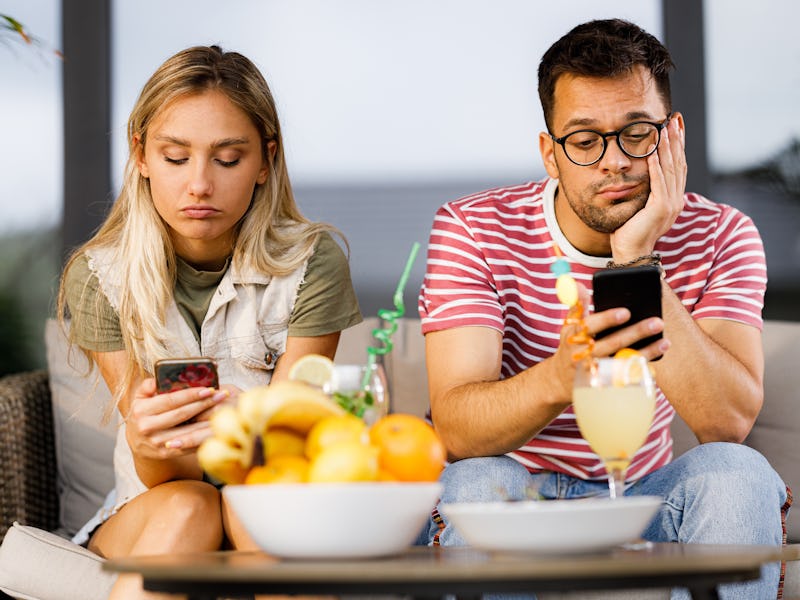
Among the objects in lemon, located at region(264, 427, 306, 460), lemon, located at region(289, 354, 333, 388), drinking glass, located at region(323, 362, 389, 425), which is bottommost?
lemon, located at region(264, 427, 306, 460)

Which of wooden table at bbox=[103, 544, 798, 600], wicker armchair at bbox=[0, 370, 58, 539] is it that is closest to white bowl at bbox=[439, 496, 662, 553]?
wooden table at bbox=[103, 544, 798, 600]

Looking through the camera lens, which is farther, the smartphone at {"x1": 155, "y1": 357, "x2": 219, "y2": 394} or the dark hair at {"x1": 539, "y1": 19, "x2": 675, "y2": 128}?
the dark hair at {"x1": 539, "y1": 19, "x2": 675, "y2": 128}

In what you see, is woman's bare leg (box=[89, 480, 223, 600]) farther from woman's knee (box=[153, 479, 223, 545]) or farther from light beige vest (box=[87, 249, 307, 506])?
light beige vest (box=[87, 249, 307, 506])

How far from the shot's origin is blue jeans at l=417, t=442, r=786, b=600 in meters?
1.68

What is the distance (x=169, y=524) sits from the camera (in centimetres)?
179

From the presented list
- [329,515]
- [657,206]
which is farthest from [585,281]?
[329,515]

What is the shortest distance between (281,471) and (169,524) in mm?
666

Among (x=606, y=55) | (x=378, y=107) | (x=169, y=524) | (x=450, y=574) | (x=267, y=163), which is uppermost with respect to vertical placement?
(x=378, y=107)

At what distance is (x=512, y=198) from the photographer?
2307 millimetres

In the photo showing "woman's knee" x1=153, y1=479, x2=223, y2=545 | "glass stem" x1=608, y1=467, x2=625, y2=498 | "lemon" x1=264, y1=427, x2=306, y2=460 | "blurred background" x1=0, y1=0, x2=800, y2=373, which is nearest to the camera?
"lemon" x1=264, y1=427, x2=306, y2=460

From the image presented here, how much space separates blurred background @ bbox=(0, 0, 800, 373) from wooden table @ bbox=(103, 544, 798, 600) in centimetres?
243

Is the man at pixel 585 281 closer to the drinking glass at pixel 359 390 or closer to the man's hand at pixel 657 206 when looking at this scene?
the man's hand at pixel 657 206

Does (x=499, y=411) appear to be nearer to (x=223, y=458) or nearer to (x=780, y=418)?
(x=223, y=458)

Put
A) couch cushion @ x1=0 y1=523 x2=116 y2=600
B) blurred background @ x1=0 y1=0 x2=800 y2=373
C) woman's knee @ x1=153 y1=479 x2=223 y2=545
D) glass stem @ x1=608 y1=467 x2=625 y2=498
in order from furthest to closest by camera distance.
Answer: blurred background @ x1=0 y1=0 x2=800 y2=373 < couch cushion @ x1=0 y1=523 x2=116 y2=600 < woman's knee @ x1=153 y1=479 x2=223 y2=545 < glass stem @ x1=608 y1=467 x2=625 y2=498
